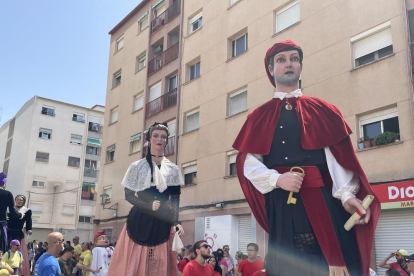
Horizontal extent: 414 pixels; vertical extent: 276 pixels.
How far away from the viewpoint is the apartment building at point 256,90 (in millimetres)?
13289

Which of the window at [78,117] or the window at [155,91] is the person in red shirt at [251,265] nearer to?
the window at [155,91]

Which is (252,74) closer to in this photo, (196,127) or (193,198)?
(196,127)

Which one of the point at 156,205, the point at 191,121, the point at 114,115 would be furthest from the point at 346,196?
the point at 114,115

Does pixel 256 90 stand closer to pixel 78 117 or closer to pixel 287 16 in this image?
pixel 287 16

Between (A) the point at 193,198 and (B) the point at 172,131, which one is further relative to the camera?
(B) the point at 172,131

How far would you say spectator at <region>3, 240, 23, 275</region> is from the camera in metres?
8.58

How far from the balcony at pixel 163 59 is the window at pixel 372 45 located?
12231 millimetres

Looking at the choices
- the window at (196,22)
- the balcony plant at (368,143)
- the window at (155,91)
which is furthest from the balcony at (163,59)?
the balcony plant at (368,143)

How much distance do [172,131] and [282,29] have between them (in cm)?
895

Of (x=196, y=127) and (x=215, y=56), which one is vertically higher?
(x=215, y=56)

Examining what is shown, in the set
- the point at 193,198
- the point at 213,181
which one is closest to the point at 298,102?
the point at 213,181

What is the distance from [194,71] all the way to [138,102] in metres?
6.24

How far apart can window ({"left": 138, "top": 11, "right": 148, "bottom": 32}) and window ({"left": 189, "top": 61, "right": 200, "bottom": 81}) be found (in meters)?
7.49

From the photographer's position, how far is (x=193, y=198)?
21500 mm
